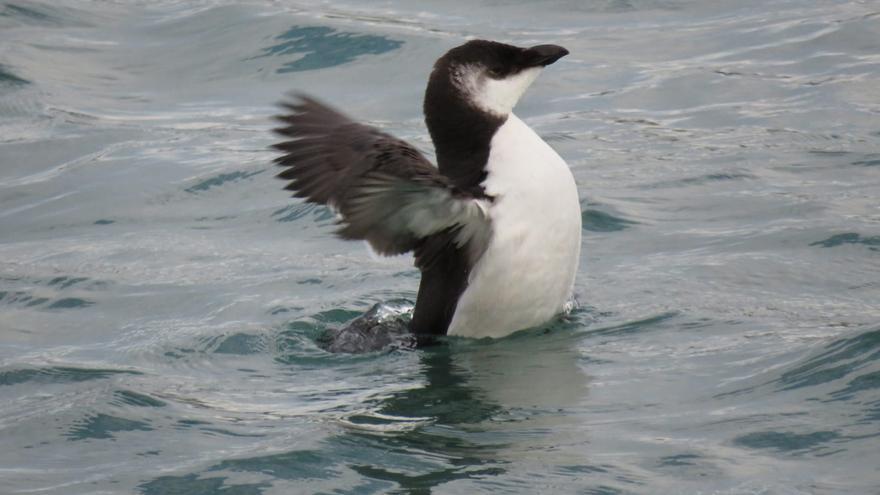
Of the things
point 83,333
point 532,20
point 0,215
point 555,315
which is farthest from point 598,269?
point 532,20

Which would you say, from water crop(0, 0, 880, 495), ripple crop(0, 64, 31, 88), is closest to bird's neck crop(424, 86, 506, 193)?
water crop(0, 0, 880, 495)

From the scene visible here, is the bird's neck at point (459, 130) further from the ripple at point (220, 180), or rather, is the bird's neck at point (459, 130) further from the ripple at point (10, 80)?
the ripple at point (10, 80)

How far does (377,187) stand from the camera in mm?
5406

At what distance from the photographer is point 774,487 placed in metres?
4.43

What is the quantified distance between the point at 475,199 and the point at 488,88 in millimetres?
556

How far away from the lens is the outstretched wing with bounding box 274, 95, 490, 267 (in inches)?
212

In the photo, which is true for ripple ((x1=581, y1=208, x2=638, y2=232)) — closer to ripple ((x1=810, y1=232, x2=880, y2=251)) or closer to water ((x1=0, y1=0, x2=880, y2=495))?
water ((x1=0, y1=0, x2=880, y2=495))

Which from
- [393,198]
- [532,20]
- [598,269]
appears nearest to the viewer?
[393,198]

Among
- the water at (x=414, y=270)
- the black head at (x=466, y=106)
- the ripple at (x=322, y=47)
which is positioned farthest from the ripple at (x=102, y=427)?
the ripple at (x=322, y=47)

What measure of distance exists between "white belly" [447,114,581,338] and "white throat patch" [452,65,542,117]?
0.26ft

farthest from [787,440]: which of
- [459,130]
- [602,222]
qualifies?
[602,222]

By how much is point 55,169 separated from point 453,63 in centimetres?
437

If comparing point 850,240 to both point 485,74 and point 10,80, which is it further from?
point 10,80

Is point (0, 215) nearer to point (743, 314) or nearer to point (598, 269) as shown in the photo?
point (598, 269)
